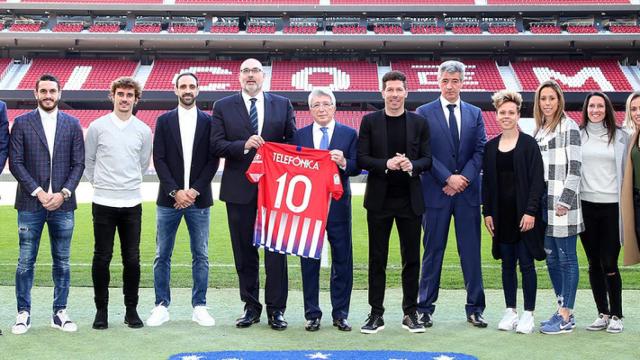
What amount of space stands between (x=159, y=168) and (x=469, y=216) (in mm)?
2649

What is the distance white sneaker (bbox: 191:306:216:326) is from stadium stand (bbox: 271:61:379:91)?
3097 centimetres

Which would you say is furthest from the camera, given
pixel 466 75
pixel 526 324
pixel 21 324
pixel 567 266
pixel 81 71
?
pixel 81 71

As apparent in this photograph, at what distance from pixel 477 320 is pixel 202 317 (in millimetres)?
2288

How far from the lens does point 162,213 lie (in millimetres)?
5934

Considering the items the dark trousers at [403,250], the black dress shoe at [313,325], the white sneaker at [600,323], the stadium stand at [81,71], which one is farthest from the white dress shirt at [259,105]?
the stadium stand at [81,71]

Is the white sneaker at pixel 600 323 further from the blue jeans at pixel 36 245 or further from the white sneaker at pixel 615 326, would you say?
the blue jeans at pixel 36 245

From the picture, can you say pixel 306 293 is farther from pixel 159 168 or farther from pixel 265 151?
pixel 159 168

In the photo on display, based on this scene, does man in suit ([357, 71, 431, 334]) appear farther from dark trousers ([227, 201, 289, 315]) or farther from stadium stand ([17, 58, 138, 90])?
stadium stand ([17, 58, 138, 90])

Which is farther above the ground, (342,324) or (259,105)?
(259,105)

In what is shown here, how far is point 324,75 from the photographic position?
38.3 m

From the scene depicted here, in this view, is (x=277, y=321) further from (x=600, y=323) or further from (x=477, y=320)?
(x=600, y=323)

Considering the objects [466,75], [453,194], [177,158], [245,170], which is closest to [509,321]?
[453,194]

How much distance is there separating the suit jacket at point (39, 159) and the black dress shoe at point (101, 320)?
0.88 metres

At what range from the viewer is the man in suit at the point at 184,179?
5879mm
